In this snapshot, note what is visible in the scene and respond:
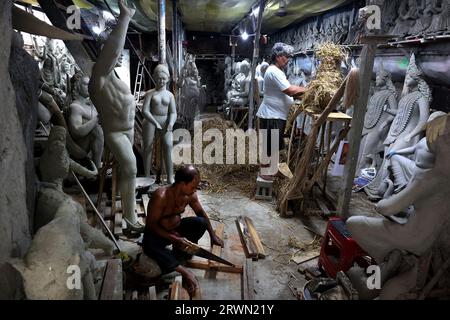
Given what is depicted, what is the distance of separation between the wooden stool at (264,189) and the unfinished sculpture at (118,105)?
261 centimetres

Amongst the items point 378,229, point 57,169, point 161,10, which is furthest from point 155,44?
point 378,229

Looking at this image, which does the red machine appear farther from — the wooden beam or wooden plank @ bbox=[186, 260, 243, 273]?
wooden plank @ bbox=[186, 260, 243, 273]

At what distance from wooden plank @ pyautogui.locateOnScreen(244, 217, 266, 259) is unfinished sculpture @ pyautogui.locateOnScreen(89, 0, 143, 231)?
169 centimetres

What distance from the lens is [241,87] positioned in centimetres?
1192

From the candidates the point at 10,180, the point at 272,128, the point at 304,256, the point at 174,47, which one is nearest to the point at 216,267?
the point at 304,256

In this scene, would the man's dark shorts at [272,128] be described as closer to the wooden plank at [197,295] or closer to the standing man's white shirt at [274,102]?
the standing man's white shirt at [274,102]

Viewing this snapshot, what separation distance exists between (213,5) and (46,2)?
6.06 m

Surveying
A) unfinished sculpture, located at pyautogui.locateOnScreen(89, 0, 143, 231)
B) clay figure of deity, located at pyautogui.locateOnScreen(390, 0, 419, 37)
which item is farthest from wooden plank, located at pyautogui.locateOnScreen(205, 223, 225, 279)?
clay figure of deity, located at pyautogui.locateOnScreen(390, 0, 419, 37)

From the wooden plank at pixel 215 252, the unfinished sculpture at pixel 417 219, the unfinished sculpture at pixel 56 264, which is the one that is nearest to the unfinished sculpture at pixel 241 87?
the wooden plank at pixel 215 252

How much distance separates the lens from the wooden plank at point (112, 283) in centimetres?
261

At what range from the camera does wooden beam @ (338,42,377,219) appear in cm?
356

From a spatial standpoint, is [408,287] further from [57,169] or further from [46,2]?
[46,2]

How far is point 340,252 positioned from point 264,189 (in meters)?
2.85

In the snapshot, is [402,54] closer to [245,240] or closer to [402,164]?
[402,164]
